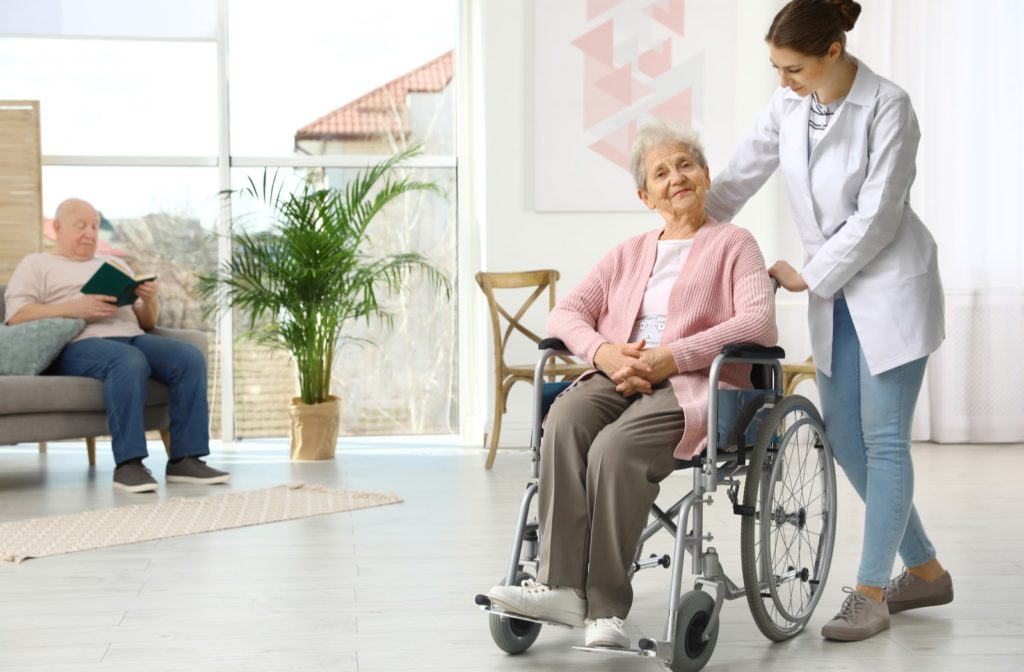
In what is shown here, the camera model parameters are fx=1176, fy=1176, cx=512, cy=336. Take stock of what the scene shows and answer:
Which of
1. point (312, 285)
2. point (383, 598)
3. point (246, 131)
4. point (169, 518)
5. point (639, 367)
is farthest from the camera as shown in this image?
point (246, 131)

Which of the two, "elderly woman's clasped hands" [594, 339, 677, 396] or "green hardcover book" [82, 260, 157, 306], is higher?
"green hardcover book" [82, 260, 157, 306]

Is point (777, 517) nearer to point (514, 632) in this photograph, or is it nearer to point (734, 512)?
point (734, 512)

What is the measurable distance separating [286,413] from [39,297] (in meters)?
1.78

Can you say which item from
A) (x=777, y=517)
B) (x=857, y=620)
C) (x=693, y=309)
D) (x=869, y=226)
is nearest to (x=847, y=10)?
(x=869, y=226)

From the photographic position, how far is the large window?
5926 mm

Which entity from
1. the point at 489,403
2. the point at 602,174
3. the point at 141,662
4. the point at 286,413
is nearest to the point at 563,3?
the point at 602,174

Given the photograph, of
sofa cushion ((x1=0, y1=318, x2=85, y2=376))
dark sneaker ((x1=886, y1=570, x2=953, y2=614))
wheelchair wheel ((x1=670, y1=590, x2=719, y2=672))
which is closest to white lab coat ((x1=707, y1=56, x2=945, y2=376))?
dark sneaker ((x1=886, y1=570, x2=953, y2=614))

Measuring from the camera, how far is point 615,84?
566 centimetres

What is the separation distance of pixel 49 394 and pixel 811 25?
3.06m

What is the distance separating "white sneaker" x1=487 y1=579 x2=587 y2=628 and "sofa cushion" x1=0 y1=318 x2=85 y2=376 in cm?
277

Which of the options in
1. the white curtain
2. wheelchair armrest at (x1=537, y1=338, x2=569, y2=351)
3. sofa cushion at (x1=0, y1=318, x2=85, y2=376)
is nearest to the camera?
wheelchair armrest at (x1=537, y1=338, x2=569, y2=351)

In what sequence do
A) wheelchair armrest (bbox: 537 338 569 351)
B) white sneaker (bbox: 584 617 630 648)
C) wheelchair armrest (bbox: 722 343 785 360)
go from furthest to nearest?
wheelchair armrest (bbox: 537 338 569 351) → wheelchair armrest (bbox: 722 343 785 360) → white sneaker (bbox: 584 617 630 648)

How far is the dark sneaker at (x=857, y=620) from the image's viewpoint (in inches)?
90.4

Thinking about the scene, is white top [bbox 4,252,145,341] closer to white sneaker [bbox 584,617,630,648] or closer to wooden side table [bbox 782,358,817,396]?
wooden side table [bbox 782,358,817,396]
